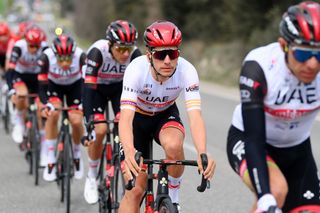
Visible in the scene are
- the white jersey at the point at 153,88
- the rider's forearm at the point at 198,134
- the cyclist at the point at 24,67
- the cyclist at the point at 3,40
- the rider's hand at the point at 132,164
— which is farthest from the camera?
the cyclist at the point at 3,40

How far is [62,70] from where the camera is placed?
8852mm

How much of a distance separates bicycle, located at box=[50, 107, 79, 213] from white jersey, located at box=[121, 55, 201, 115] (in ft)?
7.22

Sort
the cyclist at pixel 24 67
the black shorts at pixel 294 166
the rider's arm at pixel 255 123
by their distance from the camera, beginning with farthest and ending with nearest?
1. the cyclist at pixel 24 67
2. the black shorts at pixel 294 166
3. the rider's arm at pixel 255 123

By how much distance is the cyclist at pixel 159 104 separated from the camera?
514cm

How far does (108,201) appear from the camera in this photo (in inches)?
264

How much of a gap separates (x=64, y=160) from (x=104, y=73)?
1.18 m

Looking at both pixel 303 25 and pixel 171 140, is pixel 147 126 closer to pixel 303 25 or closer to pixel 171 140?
pixel 171 140

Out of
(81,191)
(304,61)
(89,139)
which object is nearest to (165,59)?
(304,61)

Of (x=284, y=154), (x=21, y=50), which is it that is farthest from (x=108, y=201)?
(x=21, y=50)

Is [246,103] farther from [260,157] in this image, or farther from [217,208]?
[217,208]

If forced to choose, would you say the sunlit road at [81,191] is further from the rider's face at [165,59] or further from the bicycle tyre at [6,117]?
the rider's face at [165,59]

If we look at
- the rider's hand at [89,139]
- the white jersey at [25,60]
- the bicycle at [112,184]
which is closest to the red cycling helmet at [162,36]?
the bicycle at [112,184]

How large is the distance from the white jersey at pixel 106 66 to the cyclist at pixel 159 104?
5.33 ft

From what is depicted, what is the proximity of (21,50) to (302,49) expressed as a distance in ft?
24.2
